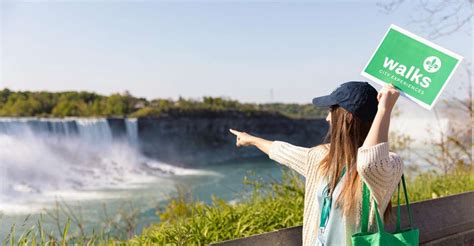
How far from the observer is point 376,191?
6.01 feet

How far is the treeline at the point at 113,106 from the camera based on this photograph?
21.1 metres

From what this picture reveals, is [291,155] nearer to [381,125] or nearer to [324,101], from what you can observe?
[324,101]

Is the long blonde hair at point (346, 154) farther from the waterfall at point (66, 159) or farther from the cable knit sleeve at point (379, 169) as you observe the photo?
the waterfall at point (66, 159)

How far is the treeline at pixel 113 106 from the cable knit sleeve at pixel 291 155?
15289 millimetres

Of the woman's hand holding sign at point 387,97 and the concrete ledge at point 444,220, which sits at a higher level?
the woman's hand holding sign at point 387,97

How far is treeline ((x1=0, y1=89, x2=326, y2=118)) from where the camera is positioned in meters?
21.1

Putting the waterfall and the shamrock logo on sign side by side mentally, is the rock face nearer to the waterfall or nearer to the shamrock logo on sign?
the waterfall

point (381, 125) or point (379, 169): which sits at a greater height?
point (381, 125)

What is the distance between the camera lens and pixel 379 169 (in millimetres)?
1797

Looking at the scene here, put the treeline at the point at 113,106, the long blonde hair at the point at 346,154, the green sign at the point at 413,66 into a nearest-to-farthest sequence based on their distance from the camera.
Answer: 1. the long blonde hair at the point at 346,154
2. the green sign at the point at 413,66
3. the treeline at the point at 113,106

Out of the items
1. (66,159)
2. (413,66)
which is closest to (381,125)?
(413,66)

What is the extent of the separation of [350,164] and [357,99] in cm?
21

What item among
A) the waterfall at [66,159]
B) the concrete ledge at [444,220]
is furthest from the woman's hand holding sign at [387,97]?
the waterfall at [66,159]

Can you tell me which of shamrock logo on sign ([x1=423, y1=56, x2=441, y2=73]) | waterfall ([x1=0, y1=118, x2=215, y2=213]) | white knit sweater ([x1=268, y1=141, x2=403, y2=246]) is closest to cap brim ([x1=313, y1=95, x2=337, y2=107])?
white knit sweater ([x1=268, y1=141, x2=403, y2=246])
